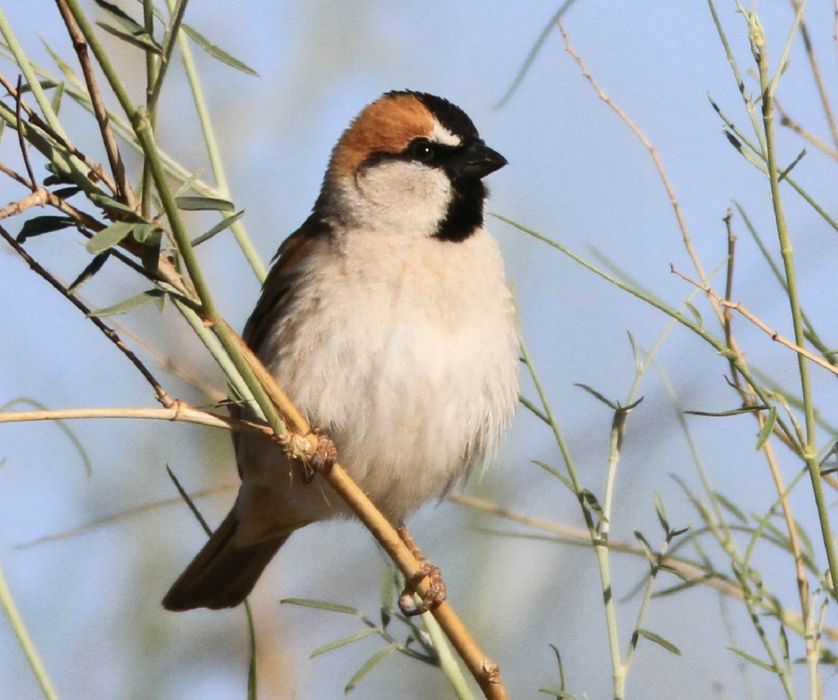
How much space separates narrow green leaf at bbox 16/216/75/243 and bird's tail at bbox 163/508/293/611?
245 centimetres

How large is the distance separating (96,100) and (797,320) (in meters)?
1.11

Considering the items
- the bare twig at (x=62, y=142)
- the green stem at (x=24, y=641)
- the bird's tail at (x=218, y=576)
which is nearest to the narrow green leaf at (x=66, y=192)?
the bare twig at (x=62, y=142)

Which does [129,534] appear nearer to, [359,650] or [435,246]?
[359,650]

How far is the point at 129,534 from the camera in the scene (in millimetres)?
4402

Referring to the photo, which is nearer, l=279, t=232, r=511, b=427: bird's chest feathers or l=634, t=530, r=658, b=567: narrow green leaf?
l=634, t=530, r=658, b=567: narrow green leaf

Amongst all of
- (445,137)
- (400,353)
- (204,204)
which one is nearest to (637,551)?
(400,353)

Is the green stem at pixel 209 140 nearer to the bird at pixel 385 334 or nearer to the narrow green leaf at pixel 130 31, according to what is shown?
the bird at pixel 385 334

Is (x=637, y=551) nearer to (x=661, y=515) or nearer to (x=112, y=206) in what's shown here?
(x=661, y=515)

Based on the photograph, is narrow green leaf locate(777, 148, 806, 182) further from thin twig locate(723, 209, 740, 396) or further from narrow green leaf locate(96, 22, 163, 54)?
narrow green leaf locate(96, 22, 163, 54)

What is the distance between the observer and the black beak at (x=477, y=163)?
3988 mm

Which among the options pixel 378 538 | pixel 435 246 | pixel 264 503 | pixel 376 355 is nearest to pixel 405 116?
pixel 435 246

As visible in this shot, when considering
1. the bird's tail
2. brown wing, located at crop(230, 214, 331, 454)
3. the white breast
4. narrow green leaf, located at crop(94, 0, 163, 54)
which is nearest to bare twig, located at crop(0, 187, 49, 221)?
narrow green leaf, located at crop(94, 0, 163, 54)

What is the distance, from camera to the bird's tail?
4.36m

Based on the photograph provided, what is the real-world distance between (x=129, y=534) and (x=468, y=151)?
1.73 m
